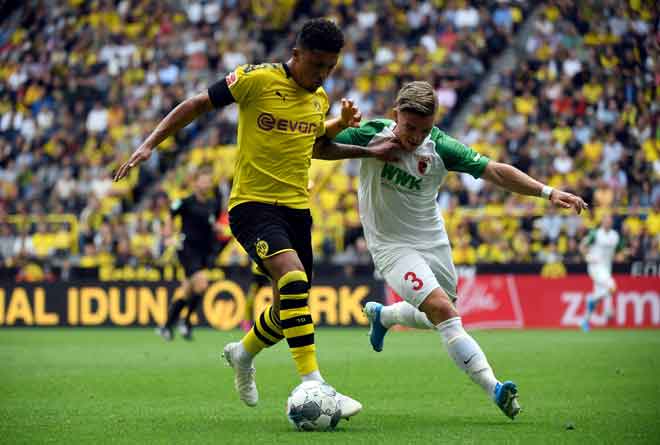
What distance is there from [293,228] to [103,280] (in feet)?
49.3

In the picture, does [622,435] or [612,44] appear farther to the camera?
[612,44]

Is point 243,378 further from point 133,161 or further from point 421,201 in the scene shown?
point 133,161

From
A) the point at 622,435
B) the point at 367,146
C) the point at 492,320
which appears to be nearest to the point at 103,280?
the point at 492,320

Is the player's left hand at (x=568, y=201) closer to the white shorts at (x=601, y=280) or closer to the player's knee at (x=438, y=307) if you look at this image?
the player's knee at (x=438, y=307)

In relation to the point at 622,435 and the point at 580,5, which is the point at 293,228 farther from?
the point at 580,5

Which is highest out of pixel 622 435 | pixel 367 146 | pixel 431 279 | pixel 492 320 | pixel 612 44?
pixel 612 44

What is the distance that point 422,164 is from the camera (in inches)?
319

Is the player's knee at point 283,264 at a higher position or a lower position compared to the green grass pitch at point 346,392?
higher

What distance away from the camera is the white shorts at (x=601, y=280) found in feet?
68.5

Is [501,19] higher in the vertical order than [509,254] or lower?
higher

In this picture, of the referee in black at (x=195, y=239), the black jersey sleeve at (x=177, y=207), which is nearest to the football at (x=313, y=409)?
the black jersey sleeve at (x=177, y=207)

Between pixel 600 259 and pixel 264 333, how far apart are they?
1399 centimetres

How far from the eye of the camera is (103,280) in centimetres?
2225

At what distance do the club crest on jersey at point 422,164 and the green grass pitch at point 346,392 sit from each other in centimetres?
168
